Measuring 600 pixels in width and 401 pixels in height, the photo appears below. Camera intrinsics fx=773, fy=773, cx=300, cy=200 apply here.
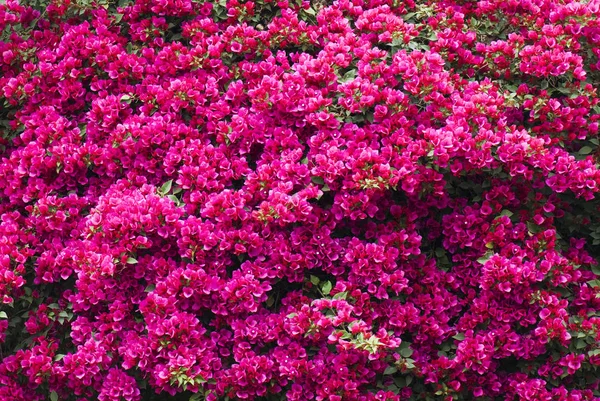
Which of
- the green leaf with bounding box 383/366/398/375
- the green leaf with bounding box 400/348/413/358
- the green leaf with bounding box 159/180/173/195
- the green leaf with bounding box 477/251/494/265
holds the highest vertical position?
the green leaf with bounding box 159/180/173/195

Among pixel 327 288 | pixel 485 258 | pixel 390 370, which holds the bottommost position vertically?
pixel 390 370

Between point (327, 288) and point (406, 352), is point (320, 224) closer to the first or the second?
point (327, 288)

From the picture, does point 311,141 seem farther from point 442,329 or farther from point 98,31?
point 98,31

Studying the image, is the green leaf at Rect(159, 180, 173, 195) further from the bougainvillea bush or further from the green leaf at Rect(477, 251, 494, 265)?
the green leaf at Rect(477, 251, 494, 265)

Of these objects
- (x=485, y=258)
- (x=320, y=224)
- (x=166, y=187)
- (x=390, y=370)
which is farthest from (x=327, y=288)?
(x=166, y=187)

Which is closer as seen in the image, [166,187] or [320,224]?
[320,224]

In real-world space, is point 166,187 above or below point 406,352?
above

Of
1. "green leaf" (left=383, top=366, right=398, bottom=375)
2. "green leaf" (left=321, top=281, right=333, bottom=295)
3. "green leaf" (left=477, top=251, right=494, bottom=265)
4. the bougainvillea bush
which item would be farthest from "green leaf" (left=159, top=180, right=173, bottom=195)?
"green leaf" (left=477, top=251, right=494, bottom=265)

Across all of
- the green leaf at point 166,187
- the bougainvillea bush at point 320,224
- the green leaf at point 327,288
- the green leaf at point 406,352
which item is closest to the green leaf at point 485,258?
the bougainvillea bush at point 320,224

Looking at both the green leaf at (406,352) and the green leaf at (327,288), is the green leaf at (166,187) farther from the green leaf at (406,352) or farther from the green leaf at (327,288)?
the green leaf at (406,352)

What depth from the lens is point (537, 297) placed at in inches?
120

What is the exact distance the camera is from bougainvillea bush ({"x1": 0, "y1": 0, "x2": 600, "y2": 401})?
302 centimetres

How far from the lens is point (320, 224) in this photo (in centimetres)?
312

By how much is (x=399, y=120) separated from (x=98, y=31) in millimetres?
1585
